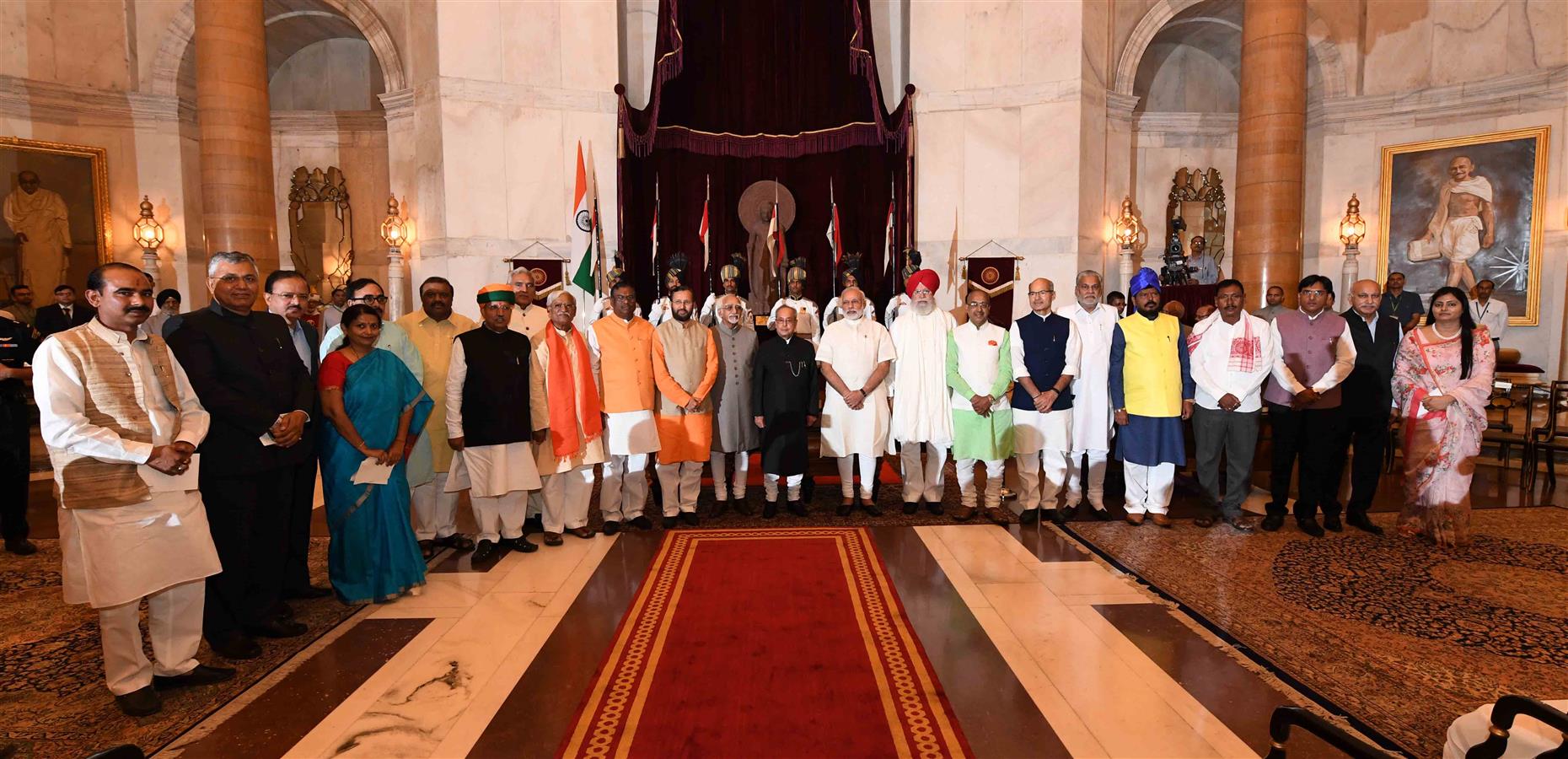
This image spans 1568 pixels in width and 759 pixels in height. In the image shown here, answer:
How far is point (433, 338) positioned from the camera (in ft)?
15.7

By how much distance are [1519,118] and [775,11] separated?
10015 mm

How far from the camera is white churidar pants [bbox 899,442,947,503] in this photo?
5582 millimetres

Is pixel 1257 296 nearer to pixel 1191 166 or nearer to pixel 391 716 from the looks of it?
pixel 1191 166

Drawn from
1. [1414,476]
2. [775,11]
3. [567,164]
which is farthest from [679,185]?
[1414,476]

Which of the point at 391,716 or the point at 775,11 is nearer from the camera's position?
the point at 391,716

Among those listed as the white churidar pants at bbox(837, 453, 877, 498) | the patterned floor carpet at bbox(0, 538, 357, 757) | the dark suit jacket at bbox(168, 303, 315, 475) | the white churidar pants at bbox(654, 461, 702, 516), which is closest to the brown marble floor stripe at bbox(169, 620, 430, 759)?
the patterned floor carpet at bbox(0, 538, 357, 757)

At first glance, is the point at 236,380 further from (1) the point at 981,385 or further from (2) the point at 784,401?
(1) the point at 981,385

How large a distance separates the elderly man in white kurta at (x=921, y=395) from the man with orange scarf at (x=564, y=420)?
2175mm

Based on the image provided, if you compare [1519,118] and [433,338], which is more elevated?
[1519,118]

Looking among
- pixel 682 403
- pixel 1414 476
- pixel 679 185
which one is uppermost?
pixel 679 185

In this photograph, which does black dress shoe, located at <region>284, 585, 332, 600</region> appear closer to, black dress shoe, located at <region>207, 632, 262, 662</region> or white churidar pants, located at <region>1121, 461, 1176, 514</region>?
black dress shoe, located at <region>207, 632, 262, 662</region>

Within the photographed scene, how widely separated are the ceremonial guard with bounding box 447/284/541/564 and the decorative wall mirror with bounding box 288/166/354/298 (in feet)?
33.0

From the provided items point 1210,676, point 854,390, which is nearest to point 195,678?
point 854,390

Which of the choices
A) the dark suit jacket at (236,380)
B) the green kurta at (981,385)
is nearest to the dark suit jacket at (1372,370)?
the green kurta at (981,385)
